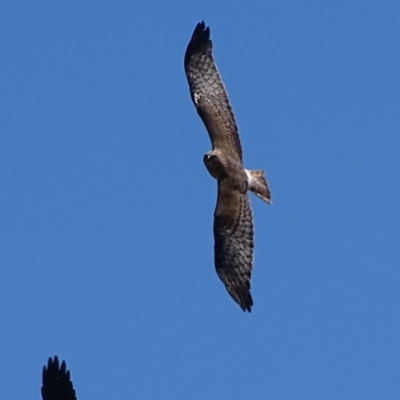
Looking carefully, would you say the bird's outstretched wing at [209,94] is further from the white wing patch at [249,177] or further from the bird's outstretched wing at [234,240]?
the bird's outstretched wing at [234,240]

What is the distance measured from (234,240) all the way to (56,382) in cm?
381

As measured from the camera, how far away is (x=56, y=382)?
2298 cm

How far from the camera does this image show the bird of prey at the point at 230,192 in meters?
25.7

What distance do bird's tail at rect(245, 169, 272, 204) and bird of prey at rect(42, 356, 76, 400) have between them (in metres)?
4.36

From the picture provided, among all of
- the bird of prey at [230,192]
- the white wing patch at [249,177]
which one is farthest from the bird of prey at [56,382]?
the white wing patch at [249,177]

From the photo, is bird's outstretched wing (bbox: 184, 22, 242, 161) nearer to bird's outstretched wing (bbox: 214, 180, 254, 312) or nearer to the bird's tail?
the bird's tail

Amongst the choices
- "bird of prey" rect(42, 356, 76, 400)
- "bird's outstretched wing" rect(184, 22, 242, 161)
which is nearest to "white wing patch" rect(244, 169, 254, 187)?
"bird's outstretched wing" rect(184, 22, 242, 161)

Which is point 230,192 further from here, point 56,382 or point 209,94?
point 56,382

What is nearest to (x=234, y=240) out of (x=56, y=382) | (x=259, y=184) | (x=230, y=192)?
(x=230, y=192)

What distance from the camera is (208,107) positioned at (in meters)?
27.1

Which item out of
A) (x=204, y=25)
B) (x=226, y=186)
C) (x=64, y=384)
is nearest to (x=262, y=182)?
(x=226, y=186)

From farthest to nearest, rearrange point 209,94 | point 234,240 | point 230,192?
point 209,94
point 230,192
point 234,240

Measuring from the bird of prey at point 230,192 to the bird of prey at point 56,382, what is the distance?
3108mm

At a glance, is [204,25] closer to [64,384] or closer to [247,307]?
[247,307]
